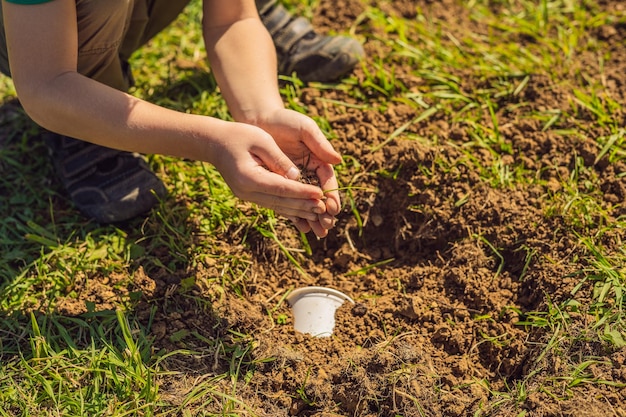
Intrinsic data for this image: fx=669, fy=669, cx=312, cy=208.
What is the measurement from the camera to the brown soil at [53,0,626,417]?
1983 millimetres

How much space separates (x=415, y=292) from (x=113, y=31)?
1323 millimetres

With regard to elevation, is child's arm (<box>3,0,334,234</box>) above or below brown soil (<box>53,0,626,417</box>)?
above

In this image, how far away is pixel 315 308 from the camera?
2.22 meters

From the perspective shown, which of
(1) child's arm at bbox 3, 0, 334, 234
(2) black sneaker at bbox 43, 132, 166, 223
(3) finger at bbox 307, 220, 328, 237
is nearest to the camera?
(1) child's arm at bbox 3, 0, 334, 234

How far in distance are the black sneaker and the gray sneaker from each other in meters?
0.78

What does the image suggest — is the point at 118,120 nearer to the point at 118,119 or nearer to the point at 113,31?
the point at 118,119

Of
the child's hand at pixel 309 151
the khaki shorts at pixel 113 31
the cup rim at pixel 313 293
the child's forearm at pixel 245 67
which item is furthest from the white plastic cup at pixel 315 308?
the khaki shorts at pixel 113 31

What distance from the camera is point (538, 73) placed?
279cm

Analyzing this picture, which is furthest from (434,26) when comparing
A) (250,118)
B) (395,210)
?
(250,118)

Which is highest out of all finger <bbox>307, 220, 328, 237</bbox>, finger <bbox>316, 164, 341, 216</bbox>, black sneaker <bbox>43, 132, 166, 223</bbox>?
finger <bbox>316, 164, 341, 216</bbox>

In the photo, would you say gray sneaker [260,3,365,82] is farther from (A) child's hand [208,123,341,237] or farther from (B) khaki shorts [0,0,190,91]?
(A) child's hand [208,123,341,237]

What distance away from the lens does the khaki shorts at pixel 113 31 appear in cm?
206


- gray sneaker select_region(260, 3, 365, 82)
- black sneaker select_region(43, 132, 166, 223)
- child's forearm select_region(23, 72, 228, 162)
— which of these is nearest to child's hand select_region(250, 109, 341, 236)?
child's forearm select_region(23, 72, 228, 162)

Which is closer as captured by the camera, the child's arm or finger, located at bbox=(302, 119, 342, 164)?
the child's arm
